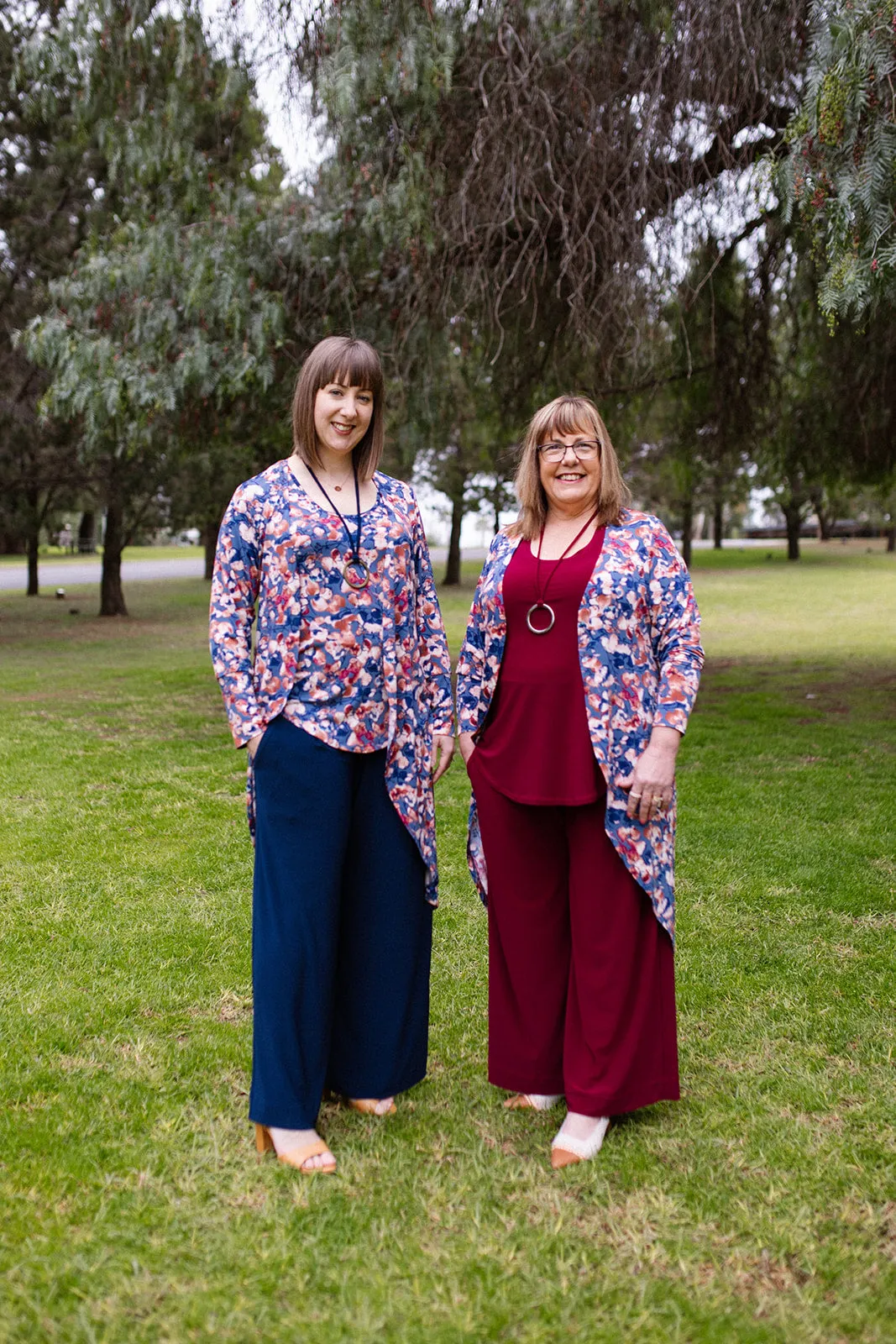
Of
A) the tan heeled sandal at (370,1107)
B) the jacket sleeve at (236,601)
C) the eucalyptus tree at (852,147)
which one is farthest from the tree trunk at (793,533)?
the jacket sleeve at (236,601)

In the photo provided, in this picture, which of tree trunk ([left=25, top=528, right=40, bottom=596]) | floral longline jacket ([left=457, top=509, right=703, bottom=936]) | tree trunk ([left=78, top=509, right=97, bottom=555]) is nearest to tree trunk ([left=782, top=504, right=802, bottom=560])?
tree trunk ([left=25, top=528, right=40, bottom=596])

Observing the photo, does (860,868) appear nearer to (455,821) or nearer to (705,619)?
(455,821)

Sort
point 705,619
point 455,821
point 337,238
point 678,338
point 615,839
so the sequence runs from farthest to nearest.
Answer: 1. point 705,619
2. point 678,338
3. point 337,238
4. point 455,821
5. point 615,839

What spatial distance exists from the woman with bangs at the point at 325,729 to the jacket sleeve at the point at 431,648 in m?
0.02

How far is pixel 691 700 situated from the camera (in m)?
2.98

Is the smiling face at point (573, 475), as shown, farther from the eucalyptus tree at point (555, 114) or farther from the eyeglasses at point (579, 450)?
the eucalyptus tree at point (555, 114)

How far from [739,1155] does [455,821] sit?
374 centimetres

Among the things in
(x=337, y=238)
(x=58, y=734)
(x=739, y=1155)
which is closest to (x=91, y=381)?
(x=337, y=238)

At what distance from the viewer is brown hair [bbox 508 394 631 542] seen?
3078mm

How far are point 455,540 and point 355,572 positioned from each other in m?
26.1

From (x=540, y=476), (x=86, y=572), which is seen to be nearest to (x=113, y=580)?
(x=86, y=572)

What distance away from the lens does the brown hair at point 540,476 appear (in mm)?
3078

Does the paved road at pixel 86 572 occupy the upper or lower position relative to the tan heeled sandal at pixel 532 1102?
upper

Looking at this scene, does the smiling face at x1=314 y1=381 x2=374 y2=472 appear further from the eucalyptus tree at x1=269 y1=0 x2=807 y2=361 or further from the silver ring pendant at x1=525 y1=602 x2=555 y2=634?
the eucalyptus tree at x1=269 y1=0 x2=807 y2=361
